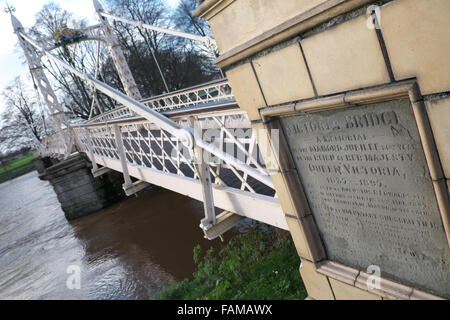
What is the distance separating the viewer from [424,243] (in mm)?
1685

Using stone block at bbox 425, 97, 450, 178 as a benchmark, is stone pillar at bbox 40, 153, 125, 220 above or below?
below

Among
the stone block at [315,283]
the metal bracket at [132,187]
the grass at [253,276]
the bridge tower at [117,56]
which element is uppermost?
the bridge tower at [117,56]

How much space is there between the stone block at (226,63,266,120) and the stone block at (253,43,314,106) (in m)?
0.05

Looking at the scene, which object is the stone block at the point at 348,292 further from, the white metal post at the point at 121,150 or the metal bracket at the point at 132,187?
the metal bracket at the point at 132,187

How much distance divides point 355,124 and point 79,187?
1271 cm

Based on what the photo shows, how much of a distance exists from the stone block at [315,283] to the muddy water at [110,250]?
4095mm

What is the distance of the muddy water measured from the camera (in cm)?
685

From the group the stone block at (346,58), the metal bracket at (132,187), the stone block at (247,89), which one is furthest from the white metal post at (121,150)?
the stone block at (346,58)

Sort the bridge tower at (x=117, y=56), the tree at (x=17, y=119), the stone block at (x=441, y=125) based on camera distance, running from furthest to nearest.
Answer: the tree at (x=17, y=119) < the bridge tower at (x=117, y=56) < the stone block at (x=441, y=125)

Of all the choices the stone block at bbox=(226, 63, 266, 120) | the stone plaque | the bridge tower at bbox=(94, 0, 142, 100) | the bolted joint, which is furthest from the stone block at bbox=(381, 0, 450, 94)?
the bridge tower at bbox=(94, 0, 142, 100)

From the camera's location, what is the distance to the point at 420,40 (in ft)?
4.18

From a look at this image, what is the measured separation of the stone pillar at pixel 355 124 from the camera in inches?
53.6

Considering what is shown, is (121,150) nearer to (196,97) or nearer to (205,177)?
(205,177)

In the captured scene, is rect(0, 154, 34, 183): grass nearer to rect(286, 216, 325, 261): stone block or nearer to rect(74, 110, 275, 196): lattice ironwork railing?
rect(74, 110, 275, 196): lattice ironwork railing
